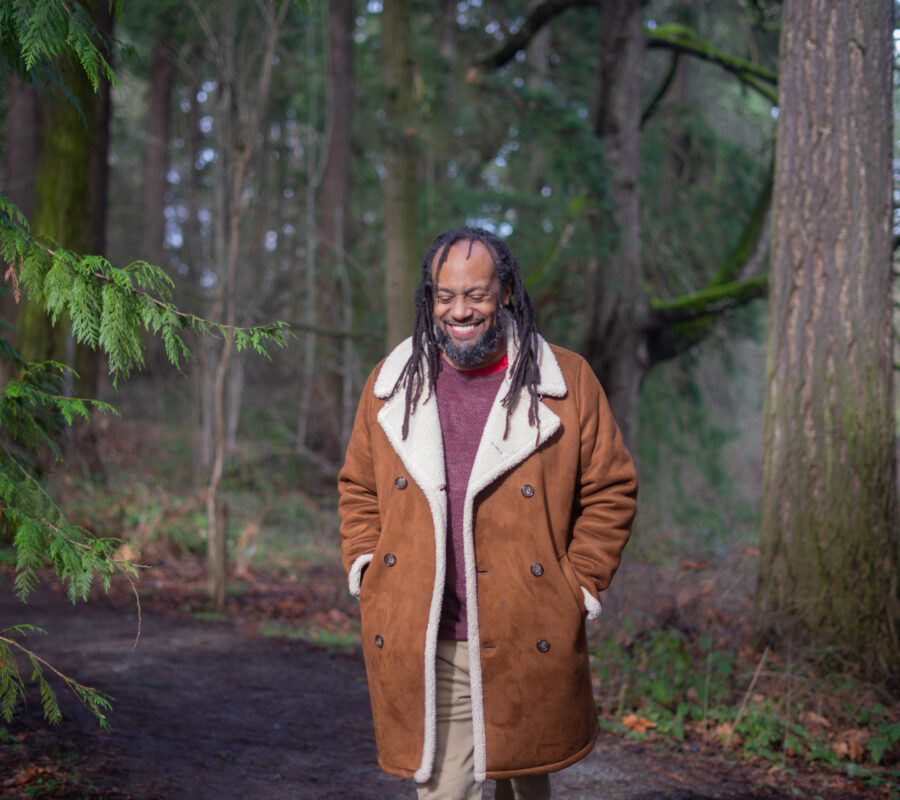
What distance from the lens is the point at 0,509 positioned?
105 inches

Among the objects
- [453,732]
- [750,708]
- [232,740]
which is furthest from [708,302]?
[453,732]

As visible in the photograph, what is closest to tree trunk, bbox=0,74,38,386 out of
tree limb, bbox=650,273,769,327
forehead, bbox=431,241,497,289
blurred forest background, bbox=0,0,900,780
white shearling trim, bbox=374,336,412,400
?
blurred forest background, bbox=0,0,900,780

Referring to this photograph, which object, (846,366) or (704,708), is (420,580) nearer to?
(704,708)

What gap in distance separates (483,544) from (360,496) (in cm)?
54

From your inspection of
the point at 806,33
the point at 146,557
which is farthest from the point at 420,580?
the point at 146,557

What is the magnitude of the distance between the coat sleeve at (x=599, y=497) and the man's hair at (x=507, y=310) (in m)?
0.19

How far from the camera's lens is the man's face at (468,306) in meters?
2.81

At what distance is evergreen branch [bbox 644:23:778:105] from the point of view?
10.5 m

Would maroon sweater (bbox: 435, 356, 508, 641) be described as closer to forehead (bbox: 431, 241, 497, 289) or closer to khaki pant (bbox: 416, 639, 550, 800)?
khaki pant (bbox: 416, 639, 550, 800)

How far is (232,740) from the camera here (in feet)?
15.4

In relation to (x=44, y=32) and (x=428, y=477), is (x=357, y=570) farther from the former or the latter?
(x=44, y=32)

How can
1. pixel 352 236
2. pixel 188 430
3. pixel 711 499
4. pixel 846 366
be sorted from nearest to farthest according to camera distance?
1. pixel 846 366
2. pixel 711 499
3. pixel 188 430
4. pixel 352 236

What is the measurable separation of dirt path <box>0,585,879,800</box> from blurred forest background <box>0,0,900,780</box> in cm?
59

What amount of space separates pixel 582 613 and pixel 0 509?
184 centimetres
